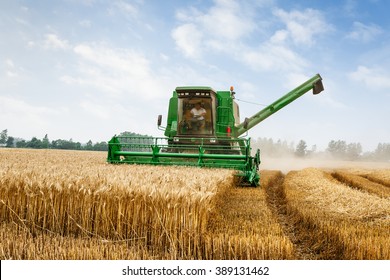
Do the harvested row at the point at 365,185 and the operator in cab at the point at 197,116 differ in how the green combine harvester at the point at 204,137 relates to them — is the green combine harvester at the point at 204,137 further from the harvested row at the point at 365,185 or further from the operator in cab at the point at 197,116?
the harvested row at the point at 365,185

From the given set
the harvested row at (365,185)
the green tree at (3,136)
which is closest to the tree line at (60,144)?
the green tree at (3,136)

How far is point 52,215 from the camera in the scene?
4520 millimetres

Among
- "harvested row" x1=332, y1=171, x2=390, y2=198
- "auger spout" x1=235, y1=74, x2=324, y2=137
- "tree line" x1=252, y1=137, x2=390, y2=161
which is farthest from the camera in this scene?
"tree line" x1=252, y1=137, x2=390, y2=161

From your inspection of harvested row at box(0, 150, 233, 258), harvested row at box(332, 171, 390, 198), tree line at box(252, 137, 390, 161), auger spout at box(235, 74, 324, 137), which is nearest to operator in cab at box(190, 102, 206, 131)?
auger spout at box(235, 74, 324, 137)

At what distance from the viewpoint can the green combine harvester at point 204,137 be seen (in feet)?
32.4

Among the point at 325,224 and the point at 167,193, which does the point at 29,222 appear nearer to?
the point at 167,193

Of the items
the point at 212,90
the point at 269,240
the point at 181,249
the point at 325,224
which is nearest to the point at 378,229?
the point at 325,224

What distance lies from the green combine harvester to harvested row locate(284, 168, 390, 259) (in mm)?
2459

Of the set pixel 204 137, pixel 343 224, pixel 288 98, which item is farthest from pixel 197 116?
pixel 343 224

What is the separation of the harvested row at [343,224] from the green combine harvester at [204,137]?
2459 millimetres

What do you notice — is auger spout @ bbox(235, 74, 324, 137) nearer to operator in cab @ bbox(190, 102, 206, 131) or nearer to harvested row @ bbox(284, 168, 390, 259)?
operator in cab @ bbox(190, 102, 206, 131)

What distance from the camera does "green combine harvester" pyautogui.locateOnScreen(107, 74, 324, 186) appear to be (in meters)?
9.87

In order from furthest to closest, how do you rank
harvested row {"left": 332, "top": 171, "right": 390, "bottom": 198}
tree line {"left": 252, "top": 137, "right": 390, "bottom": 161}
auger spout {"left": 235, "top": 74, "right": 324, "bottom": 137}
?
tree line {"left": 252, "top": 137, "right": 390, "bottom": 161} < auger spout {"left": 235, "top": 74, "right": 324, "bottom": 137} < harvested row {"left": 332, "top": 171, "right": 390, "bottom": 198}

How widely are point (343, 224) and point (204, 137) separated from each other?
670 centimetres
